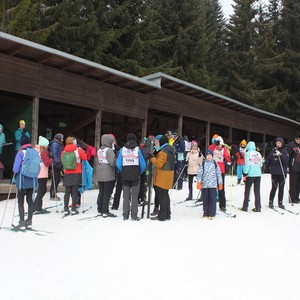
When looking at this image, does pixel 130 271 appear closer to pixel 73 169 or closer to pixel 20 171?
pixel 20 171

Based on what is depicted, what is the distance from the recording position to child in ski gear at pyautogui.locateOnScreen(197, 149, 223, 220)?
812 centimetres

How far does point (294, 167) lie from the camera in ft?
34.4

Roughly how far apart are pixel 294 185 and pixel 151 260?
274 inches

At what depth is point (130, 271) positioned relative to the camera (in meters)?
4.59

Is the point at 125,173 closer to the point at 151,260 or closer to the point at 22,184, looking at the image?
the point at 22,184

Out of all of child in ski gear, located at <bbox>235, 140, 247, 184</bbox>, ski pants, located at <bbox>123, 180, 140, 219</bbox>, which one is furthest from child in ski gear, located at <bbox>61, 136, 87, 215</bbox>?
child in ski gear, located at <bbox>235, 140, 247, 184</bbox>

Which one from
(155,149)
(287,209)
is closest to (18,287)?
(155,149)

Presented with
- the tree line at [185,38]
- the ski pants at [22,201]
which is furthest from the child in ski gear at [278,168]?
the tree line at [185,38]

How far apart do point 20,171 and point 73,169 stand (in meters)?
1.59

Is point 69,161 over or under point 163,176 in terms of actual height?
over

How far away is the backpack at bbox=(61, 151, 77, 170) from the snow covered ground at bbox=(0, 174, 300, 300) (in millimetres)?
1028

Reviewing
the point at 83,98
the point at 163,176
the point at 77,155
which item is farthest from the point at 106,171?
the point at 83,98

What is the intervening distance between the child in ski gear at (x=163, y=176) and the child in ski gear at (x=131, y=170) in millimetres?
309

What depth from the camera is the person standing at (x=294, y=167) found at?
10.5 m
